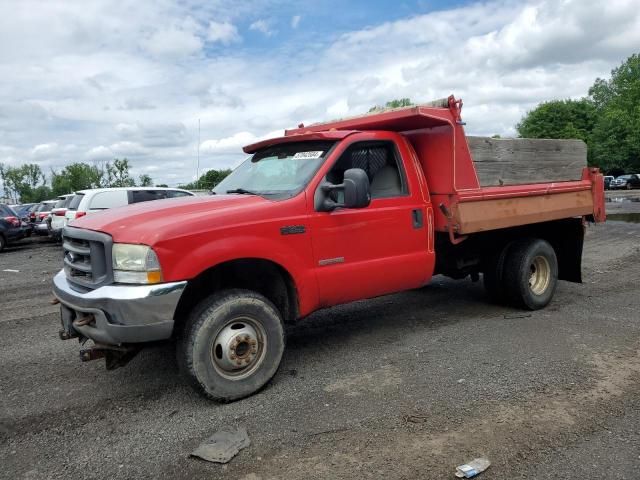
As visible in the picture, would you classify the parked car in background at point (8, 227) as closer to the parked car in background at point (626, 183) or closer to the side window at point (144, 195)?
the side window at point (144, 195)

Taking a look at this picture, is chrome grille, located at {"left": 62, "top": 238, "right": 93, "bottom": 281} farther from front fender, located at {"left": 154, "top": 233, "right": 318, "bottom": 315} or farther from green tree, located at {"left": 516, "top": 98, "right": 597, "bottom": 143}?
green tree, located at {"left": 516, "top": 98, "right": 597, "bottom": 143}

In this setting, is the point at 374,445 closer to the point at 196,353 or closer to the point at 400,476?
the point at 400,476

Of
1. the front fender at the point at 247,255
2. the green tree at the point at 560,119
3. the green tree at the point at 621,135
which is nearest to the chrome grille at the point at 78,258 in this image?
the front fender at the point at 247,255

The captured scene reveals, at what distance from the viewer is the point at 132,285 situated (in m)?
3.65

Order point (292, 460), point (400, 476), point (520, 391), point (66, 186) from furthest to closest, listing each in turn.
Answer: point (66, 186), point (520, 391), point (292, 460), point (400, 476)

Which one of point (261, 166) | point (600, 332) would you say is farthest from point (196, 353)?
point (600, 332)

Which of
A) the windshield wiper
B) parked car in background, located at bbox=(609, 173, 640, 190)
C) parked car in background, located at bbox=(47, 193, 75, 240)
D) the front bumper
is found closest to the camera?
the front bumper

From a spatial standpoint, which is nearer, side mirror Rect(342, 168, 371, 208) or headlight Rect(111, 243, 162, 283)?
headlight Rect(111, 243, 162, 283)

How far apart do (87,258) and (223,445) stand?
1794 mm

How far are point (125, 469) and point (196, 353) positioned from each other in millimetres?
890

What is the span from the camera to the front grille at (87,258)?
3760mm

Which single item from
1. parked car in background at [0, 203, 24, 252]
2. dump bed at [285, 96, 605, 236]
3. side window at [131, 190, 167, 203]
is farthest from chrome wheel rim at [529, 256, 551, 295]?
parked car in background at [0, 203, 24, 252]

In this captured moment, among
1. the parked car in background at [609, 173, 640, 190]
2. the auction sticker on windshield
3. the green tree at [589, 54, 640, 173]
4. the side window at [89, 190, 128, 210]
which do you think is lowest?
the parked car in background at [609, 173, 640, 190]

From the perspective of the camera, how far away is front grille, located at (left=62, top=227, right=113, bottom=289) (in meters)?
3.76
